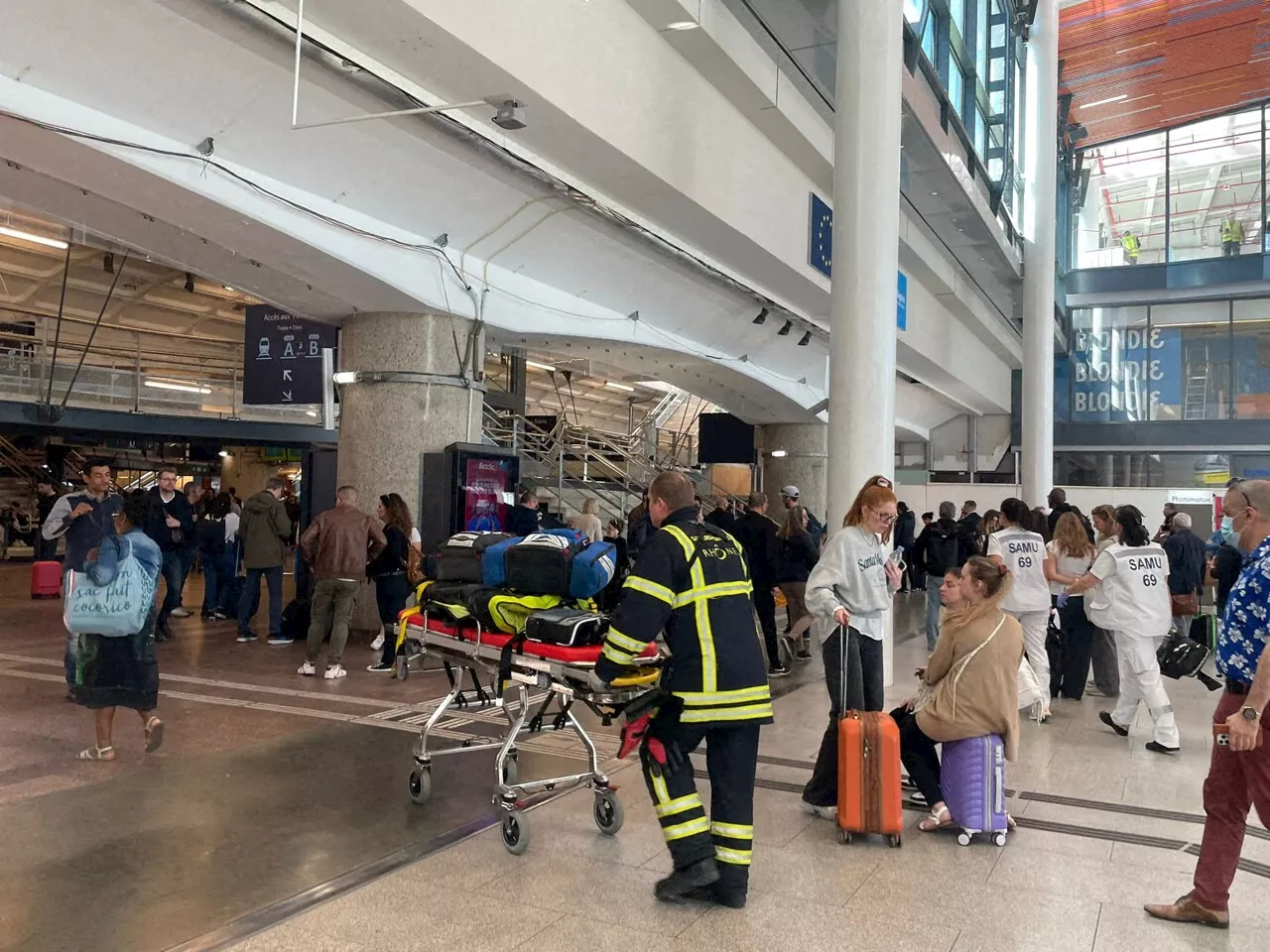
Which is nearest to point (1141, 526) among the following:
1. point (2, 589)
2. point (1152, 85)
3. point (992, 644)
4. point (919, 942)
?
point (992, 644)

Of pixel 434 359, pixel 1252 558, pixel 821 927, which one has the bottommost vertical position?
pixel 821 927

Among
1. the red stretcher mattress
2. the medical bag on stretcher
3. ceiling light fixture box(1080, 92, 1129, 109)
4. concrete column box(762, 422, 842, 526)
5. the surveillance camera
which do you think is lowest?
the red stretcher mattress

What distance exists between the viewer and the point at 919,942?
349 centimetres

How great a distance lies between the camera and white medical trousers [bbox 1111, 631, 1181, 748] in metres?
6.55

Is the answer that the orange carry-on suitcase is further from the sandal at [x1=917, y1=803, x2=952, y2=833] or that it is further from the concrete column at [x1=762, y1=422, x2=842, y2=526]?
the concrete column at [x1=762, y1=422, x2=842, y2=526]

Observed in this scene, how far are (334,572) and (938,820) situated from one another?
527 cm

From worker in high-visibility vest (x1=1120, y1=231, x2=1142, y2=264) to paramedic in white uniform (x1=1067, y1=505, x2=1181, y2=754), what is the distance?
21.7 m

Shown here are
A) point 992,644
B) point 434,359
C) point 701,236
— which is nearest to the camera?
point 992,644

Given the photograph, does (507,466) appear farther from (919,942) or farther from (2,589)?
(2,589)

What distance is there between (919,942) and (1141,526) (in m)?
4.23

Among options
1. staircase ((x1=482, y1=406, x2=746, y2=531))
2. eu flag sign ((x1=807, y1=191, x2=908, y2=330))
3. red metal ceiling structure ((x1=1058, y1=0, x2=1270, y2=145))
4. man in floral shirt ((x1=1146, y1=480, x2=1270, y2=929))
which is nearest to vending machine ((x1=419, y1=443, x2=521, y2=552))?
staircase ((x1=482, y1=406, x2=746, y2=531))

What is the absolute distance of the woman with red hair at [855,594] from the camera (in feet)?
16.7

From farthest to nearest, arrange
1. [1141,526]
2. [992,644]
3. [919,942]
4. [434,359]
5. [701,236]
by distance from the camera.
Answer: [701,236] < [434,359] < [1141,526] < [992,644] < [919,942]

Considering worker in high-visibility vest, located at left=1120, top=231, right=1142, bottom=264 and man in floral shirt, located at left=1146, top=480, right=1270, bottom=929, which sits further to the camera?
worker in high-visibility vest, located at left=1120, top=231, right=1142, bottom=264
